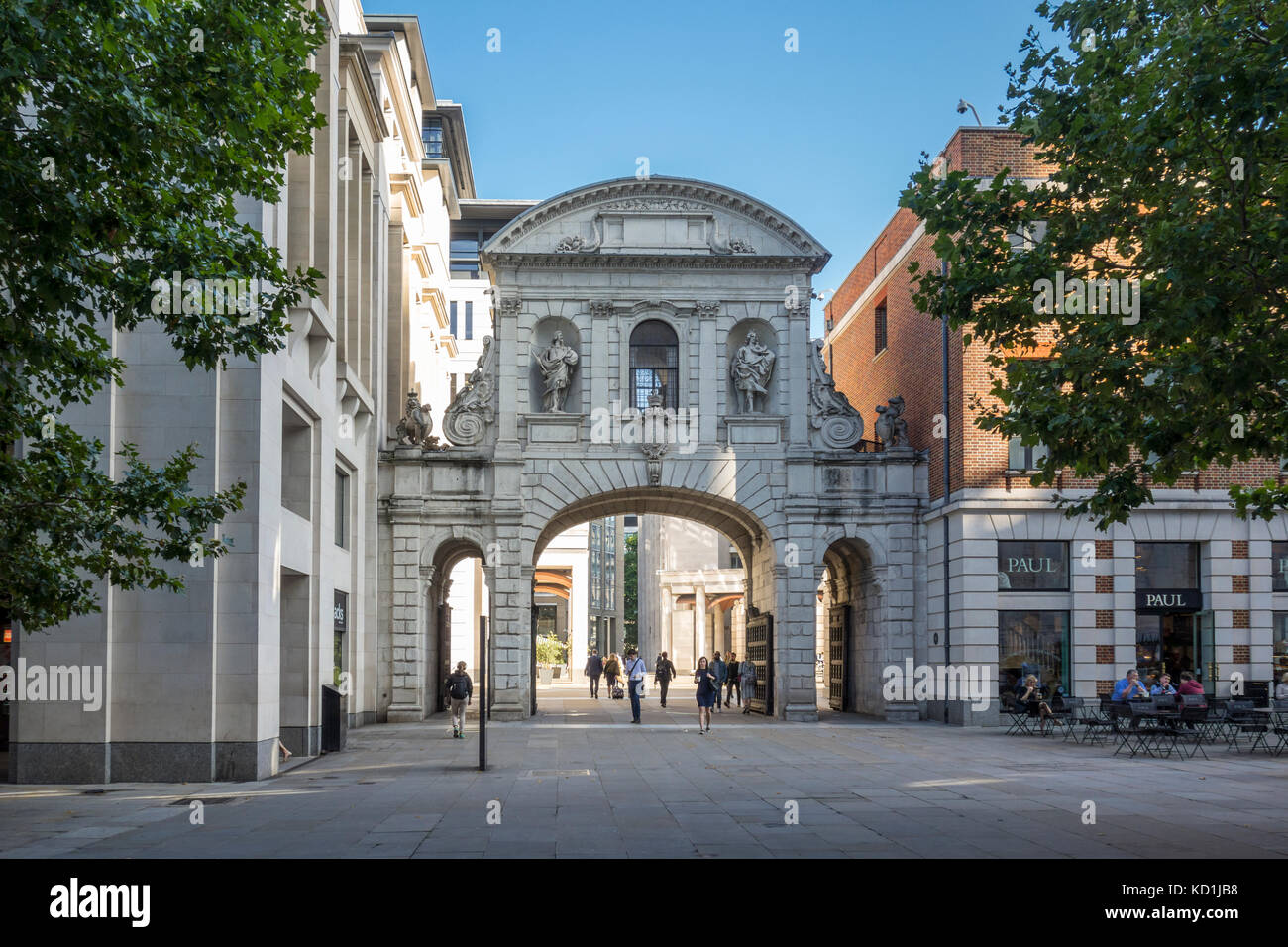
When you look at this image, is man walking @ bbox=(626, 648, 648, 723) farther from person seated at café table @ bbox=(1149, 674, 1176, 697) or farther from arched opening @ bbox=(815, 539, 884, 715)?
person seated at café table @ bbox=(1149, 674, 1176, 697)

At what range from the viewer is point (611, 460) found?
34.8m

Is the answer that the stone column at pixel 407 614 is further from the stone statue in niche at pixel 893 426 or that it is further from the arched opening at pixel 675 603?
the stone statue in niche at pixel 893 426

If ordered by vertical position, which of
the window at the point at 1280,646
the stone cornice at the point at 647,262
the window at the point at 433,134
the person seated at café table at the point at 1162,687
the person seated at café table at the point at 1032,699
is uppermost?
the window at the point at 433,134

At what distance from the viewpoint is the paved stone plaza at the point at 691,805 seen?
12734 millimetres

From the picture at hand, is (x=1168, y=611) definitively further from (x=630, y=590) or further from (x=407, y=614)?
(x=630, y=590)

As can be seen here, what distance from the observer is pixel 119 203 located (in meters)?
11.0

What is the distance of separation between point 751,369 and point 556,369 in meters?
5.25

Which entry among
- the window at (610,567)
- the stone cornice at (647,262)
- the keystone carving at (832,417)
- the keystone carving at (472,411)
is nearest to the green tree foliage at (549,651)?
the window at (610,567)

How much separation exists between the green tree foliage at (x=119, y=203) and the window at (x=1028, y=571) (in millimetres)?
22826

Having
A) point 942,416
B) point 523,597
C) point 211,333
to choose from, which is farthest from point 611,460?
point 211,333

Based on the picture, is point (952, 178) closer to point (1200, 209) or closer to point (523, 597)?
point (1200, 209)

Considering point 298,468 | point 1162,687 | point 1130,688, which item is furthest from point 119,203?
point 1162,687
